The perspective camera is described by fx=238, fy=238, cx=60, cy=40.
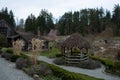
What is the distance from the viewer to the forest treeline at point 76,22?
71.2 m

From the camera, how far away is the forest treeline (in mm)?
71250

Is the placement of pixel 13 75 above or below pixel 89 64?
below

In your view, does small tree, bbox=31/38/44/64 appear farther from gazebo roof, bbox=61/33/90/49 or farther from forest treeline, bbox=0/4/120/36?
forest treeline, bbox=0/4/120/36

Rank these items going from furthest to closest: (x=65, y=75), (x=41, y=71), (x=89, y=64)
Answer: (x=89, y=64) < (x=41, y=71) < (x=65, y=75)

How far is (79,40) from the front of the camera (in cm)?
2848

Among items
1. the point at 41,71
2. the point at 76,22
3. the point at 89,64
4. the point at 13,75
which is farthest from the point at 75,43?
the point at 76,22

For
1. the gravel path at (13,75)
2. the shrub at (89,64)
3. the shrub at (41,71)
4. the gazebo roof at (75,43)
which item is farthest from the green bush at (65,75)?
the gazebo roof at (75,43)

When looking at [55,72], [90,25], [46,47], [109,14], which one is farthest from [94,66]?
[109,14]

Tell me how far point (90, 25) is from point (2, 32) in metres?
33.5

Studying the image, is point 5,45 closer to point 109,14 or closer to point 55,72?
point 55,72

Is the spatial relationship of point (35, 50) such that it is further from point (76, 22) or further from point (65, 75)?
point (76, 22)

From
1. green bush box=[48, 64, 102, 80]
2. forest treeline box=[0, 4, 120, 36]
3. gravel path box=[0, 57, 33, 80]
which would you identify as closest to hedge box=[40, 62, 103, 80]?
green bush box=[48, 64, 102, 80]

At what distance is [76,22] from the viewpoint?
7269 centimetres

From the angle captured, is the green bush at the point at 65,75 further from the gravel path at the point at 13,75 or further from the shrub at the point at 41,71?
the gravel path at the point at 13,75
